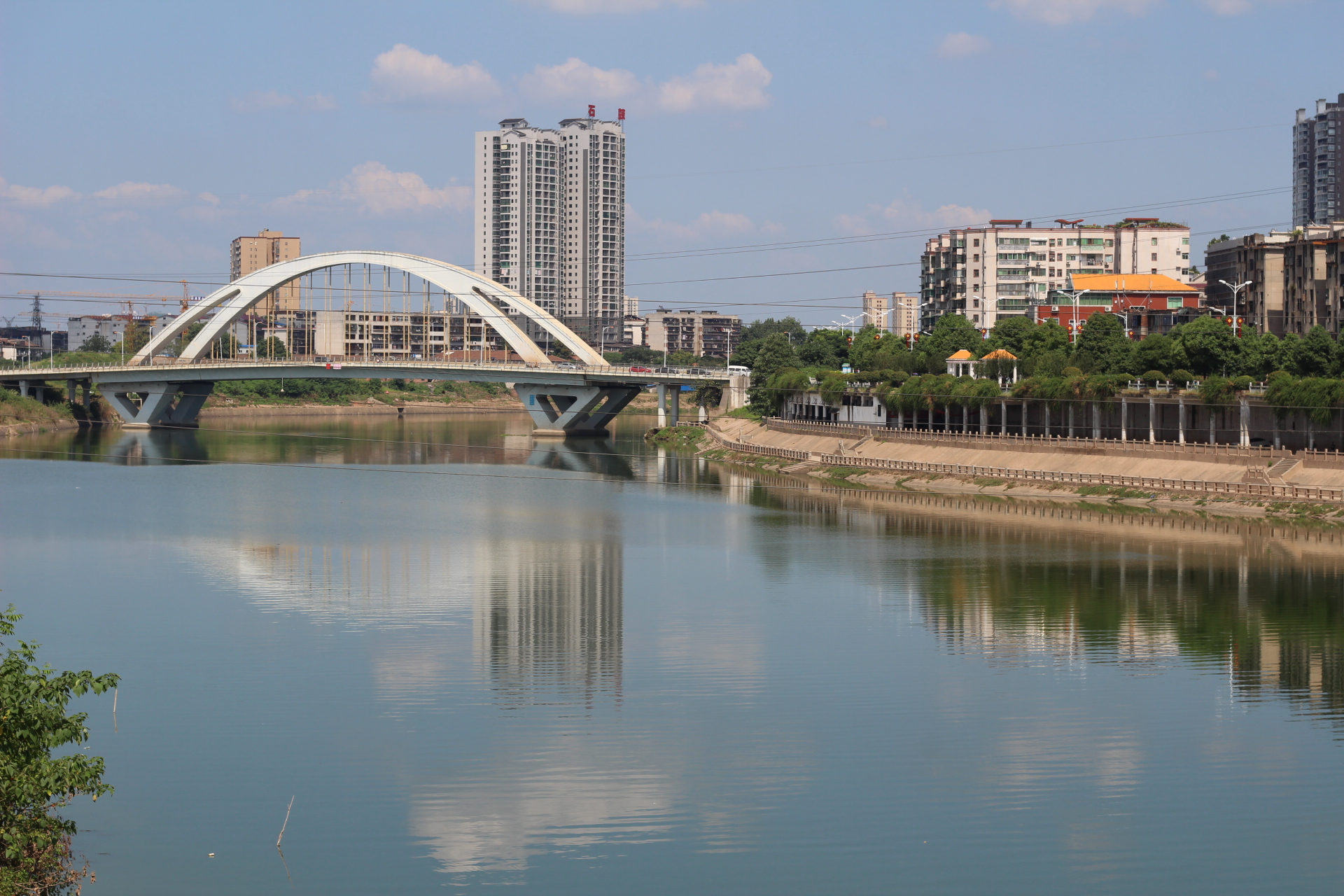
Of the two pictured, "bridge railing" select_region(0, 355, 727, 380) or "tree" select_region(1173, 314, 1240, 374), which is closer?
"tree" select_region(1173, 314, 1240, 374)

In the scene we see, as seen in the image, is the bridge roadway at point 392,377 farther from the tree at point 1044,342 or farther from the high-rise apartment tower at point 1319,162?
the high-rise apartment tower at point 1319,162

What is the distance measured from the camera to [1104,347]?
204 feet

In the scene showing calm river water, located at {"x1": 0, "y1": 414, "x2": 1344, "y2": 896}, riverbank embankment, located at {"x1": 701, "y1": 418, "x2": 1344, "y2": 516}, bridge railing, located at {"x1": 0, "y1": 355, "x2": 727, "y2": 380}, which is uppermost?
bridge railing, located at {"x1": 0, "y1": 355, "x2": 727, "y2": 380}

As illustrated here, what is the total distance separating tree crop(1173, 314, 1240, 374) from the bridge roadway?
36.0 meters

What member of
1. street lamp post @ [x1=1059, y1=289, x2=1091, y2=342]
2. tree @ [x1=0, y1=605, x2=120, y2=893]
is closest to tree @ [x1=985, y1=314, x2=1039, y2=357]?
street lamp post @ [x1=1059, y1=289, x2=1091, y2=342]

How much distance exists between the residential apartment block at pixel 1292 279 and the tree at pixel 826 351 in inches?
942

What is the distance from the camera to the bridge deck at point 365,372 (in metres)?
83.2

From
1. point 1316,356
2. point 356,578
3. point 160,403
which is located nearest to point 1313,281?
point 1316,356

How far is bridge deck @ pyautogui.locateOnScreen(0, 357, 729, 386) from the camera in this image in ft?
273

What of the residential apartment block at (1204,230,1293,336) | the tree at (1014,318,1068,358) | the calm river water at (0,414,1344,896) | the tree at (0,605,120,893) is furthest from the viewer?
the residential apartment block at (1204,230,1293,336)

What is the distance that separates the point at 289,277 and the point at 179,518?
166 ft

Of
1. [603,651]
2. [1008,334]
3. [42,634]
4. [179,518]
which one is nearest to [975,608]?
[603,651]

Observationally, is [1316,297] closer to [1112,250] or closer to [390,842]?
[1112,250]

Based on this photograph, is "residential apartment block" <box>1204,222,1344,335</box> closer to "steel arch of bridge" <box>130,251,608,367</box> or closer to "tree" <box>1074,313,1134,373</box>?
"tree" <box>1074,313,1134,373</box>
